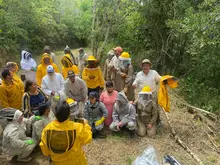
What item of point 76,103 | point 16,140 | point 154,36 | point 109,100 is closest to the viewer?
point 16,140

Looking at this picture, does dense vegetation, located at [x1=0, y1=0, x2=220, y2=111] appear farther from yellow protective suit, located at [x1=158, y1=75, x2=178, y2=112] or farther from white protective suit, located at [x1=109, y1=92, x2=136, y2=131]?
white protective suit, located at [x1=109, y1=92, x2=136, y2=131]

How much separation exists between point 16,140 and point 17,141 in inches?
0.9

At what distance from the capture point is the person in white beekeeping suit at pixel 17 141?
3.79 m

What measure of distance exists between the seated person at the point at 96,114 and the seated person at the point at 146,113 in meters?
0.86

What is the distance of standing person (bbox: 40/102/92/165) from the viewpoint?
2760 millimetres

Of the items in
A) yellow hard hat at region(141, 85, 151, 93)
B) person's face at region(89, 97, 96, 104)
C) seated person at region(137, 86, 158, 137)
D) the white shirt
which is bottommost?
seated person at region(137, 86, 158, 137)

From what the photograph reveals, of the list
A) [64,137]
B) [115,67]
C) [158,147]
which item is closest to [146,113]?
[158,147]

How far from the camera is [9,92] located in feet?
16.0

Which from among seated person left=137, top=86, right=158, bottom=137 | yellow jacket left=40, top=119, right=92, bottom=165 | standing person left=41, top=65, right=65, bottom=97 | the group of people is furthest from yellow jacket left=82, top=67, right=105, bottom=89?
yellow jacket left=40, top=119, right=92, bottom=165

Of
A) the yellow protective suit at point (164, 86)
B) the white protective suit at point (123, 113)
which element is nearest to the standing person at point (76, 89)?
the white protective suit at point (123, 113)

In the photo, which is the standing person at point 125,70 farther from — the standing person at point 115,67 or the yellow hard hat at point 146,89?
the yellow hard hat at point 146,89

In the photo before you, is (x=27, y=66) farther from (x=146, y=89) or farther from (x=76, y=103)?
(x=146, y=89)

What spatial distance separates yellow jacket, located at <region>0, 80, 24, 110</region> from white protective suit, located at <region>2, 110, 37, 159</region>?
104cm

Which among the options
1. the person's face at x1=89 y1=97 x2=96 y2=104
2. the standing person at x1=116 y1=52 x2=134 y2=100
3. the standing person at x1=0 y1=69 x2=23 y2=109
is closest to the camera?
the standing person at x1=0 y1=69 x2=23 y2=109
